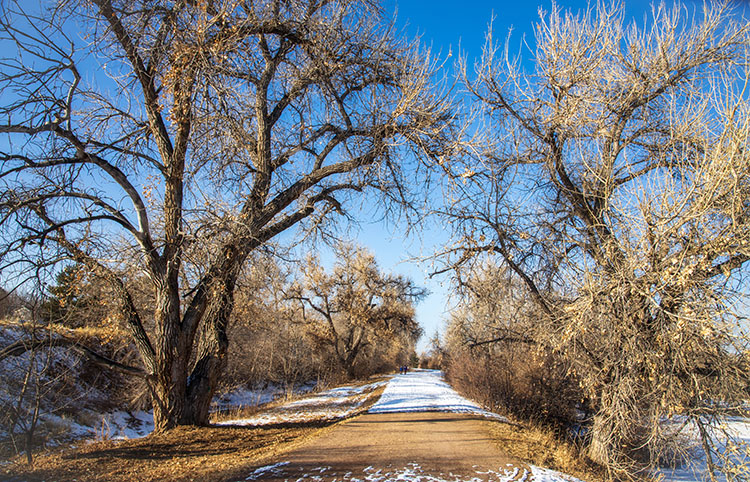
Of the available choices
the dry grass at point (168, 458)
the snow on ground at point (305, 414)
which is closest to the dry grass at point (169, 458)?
the dry grass at point (168, 458)

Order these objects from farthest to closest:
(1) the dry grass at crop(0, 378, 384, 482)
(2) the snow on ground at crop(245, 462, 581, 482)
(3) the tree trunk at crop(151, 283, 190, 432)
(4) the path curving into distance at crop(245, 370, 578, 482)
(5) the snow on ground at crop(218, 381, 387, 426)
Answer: (5) the snow on ground at crop(218, 381, 387, 426) < (3) the tree trunk at crop(151, 283, 190, 432) < (4) the path curving into distance at crop(245, 370, 578, 482) < (2) the snow on ground at crop(245, 462, 581, 482) < (1) the dry grass at crop(0, 378, 384, 482)

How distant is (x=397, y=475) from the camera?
5711 millimetres

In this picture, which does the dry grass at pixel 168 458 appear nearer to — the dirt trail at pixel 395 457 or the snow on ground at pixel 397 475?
the snow on ground at pixel 397 475

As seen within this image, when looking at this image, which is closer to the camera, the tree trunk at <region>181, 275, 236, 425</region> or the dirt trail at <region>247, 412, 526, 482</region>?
the dirt trail at <region>247, 412, 526, 482</region>

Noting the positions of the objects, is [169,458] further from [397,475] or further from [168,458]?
[397,475]

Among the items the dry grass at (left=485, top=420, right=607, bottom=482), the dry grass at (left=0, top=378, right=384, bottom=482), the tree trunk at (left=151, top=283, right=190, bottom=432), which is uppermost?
the tree trunk at (left=151, top=283, right=190, bottom=432)

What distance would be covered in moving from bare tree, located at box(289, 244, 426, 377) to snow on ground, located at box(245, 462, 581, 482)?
2508 cm

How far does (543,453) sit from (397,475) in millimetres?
3604

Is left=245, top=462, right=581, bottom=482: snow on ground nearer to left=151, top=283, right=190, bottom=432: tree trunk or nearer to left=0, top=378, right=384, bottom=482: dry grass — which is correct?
left=0, top=378, right=384, bottom=482: dry grass

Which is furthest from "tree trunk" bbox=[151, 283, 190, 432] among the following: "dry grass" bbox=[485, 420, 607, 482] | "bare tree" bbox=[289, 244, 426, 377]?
"bare tree" bbox=[289, 244, 426, 377]

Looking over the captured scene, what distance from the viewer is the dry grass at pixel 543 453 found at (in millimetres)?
7168

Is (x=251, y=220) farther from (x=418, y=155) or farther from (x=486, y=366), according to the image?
(x=486, y=366)

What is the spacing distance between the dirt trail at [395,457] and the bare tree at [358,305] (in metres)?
22.4

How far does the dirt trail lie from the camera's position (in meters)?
5.66
